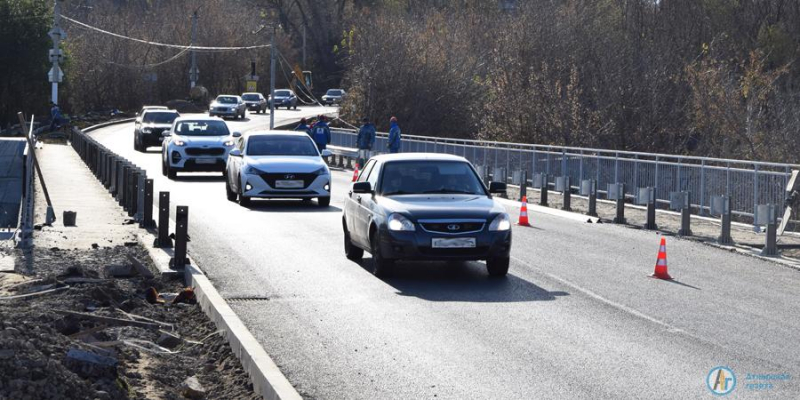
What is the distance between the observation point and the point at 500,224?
1428 cm

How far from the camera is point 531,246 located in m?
18.5

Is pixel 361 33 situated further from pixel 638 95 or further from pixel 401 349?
pixel 401 349

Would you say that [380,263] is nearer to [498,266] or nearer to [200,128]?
[498,266]

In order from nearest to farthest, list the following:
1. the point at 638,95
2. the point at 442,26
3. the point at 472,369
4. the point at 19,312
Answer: the point at 472,369 < the point at 19,312 < the point at 638,95 < the point at 442,26

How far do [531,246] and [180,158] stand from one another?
701 inches

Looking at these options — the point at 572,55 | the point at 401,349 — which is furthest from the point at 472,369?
the point at 572,55

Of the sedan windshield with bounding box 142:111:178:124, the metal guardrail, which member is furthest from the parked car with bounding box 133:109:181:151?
the metal guardrail

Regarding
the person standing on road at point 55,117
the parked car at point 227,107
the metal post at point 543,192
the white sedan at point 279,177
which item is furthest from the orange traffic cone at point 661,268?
the parked car at point 227,107

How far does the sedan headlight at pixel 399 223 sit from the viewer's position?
1413 centimetres

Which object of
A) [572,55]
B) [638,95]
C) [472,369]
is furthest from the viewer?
[572,55]

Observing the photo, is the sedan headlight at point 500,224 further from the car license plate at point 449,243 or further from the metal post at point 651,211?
the metal post at point 651,211

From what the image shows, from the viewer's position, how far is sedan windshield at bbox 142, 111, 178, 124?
168 ft

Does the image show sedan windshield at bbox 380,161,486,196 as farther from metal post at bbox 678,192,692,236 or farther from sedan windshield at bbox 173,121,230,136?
sedan windshield at bbox 173,121,230,136

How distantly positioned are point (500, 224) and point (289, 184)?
11.2 m
